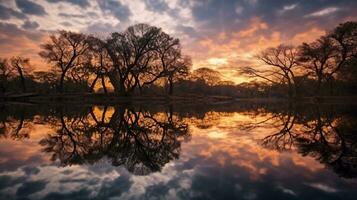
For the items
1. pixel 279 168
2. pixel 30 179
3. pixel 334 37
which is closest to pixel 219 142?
pixel 279 168

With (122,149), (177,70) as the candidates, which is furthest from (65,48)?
(122,149)

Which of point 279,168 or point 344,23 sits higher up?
point 344,23

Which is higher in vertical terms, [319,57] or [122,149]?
[319,57]

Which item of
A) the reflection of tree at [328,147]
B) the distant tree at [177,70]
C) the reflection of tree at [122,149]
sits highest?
the distant tree at [177,70]

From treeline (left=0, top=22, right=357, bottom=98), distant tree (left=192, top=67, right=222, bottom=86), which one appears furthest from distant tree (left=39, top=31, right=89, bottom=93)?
distant tree (left=192, top=67, right=222, bottom=86)

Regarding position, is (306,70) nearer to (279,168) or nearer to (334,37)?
(334,37)

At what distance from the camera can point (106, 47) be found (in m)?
38.8

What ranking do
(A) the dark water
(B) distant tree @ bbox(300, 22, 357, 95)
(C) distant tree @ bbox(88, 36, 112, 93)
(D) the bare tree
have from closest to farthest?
(A) the dark water, (B) distant tree @ bbox(300, 22, 357, 95), (D) the bare tree, (C) distant tree @ bbox(88, 36, 112, 93)

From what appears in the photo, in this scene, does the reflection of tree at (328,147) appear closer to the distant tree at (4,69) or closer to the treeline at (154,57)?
the treeline at (154,57)

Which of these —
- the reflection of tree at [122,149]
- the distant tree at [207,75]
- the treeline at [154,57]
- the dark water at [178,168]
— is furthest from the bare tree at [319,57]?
the distant tree at [207,75]

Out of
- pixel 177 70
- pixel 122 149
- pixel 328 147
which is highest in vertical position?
pixel 177 70

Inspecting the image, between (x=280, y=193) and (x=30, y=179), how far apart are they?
3370 millimetres

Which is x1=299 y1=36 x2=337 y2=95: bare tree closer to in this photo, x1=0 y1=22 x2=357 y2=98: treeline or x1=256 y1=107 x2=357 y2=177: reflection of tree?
x1=0 y1=22 x2=357 y2=98: treeline

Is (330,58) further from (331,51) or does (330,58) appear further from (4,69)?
(4,69)
